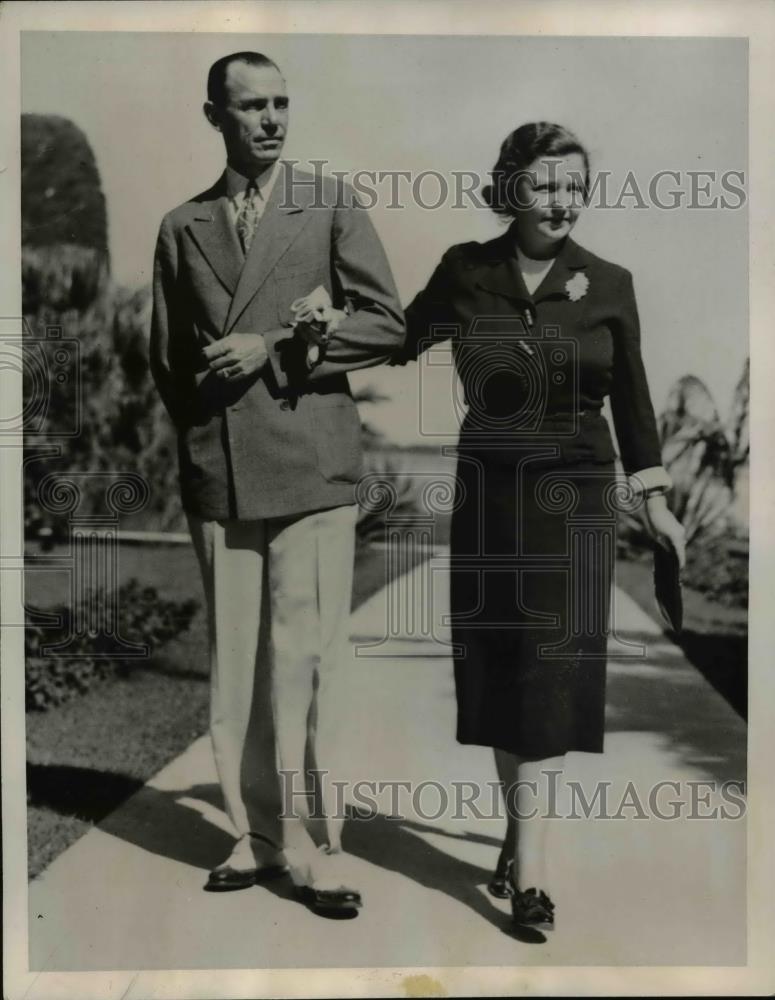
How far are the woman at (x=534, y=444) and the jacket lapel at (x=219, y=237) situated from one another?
54 cm

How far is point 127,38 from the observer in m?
3.69

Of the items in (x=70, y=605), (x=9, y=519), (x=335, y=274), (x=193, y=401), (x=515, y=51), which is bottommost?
(x=70, y=605)

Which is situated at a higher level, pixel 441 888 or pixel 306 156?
pixel 306 156

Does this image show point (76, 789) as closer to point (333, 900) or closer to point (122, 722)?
point (122, 722)

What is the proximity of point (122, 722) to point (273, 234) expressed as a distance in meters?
1.52

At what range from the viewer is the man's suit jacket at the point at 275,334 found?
3.67m

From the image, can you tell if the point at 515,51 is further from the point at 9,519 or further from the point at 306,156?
the point at 9,519

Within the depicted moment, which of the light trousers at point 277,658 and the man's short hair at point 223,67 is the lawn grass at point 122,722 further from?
the man's short hair at point 223,67

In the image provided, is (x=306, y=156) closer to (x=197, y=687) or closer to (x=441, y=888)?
(x=197, y=687)

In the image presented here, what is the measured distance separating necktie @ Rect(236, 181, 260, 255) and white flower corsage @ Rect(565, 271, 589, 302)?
94cm

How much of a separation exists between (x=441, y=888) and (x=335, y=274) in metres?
1.85

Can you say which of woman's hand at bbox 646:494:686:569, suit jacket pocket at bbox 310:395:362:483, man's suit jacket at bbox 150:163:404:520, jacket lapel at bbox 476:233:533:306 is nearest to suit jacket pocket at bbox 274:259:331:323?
man's suit jacket at bbox 150:163:404:520

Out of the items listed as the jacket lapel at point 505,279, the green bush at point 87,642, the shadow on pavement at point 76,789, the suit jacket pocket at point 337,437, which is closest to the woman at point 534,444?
the jacket lapel at point 505,279

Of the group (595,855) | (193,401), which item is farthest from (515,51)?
(595,855)
